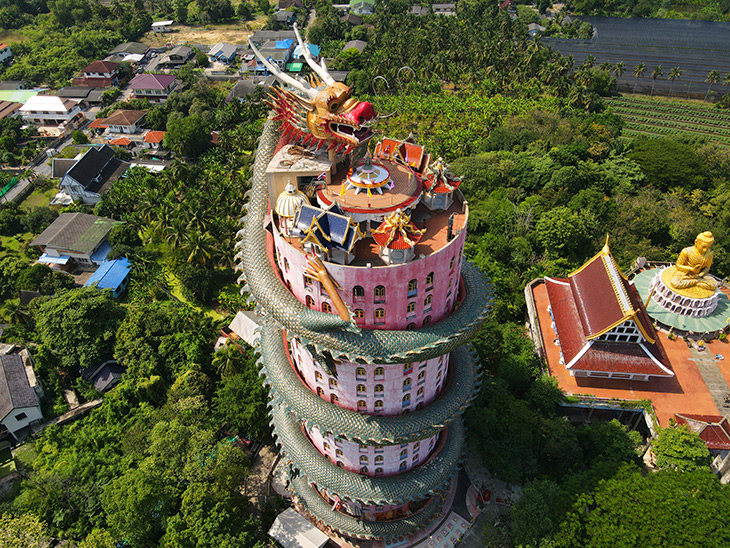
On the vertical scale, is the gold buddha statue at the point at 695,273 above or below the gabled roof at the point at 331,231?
below

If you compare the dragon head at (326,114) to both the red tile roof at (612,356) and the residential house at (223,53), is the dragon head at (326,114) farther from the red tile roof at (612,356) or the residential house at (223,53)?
the residential house at (223,53)

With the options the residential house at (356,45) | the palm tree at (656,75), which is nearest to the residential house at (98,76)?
the residential house at (356,45)

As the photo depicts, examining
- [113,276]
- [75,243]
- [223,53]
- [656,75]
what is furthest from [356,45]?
[113,276]

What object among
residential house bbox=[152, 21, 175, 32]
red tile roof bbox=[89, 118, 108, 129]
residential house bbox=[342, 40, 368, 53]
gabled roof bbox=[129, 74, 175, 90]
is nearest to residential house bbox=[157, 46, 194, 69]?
gabled roof bbox=[129, 74, 175, 90]

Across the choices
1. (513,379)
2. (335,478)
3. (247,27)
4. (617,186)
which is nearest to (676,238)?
(617,186)

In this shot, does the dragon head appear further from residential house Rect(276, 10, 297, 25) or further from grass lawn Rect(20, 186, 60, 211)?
residential house Rect(276, 10, 297, 25)

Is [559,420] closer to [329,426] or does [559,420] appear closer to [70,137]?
[329,426]
